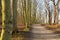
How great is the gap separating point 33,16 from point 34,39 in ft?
72.2

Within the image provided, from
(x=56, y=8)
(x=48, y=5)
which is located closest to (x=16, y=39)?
(x=56, y=8)

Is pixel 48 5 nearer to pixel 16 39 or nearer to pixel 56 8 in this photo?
pixel 56 8

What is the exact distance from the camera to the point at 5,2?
4586 millimetres

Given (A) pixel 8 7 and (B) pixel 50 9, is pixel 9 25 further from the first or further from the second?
(B) pixel 50 9

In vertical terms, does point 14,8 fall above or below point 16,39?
above

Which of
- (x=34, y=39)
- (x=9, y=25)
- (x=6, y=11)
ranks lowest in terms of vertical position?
(x=34, y=39)

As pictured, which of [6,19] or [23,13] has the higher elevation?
[23,13]

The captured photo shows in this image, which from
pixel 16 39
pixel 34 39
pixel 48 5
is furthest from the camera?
pixel 48 5

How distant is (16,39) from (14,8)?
324 centimetres

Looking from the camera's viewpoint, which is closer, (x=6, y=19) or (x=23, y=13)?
(x=6, y=19)

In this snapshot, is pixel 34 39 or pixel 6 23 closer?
pixel 6 23

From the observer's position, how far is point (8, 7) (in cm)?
467

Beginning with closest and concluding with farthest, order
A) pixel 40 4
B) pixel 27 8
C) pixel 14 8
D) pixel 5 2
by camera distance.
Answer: pixel 5 2, pixel 14 8, pixel 27 8, pixel 40 4

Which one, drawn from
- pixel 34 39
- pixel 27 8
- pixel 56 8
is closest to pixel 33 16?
pixel 56 8
